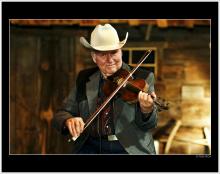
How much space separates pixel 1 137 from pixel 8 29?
865mm

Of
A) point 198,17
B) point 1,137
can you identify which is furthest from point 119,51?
point 1,137

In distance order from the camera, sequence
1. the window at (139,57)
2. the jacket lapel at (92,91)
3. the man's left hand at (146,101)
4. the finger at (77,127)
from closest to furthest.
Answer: the man's left hand at (146,101) → the finger at (77,127) → the jacket lapel at (92,91) → the window at (139,57)

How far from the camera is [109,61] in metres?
3.45

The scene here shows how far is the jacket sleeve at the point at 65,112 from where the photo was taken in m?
3.49

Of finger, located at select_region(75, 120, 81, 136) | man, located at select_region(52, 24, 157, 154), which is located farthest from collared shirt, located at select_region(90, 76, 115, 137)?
finger, located at select_region(75, 120, 81, 136)

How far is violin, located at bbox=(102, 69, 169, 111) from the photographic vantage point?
3.19 m

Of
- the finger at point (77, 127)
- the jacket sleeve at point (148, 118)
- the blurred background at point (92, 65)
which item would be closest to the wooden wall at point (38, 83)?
the blurred background at point (92, 65)

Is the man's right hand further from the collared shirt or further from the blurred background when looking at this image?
the blurred background

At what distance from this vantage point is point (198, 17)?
370 centimetres

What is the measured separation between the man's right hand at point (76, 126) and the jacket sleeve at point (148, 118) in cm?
40

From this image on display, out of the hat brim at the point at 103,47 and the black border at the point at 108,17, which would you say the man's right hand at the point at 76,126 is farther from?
the hat brim at the point at 103,47

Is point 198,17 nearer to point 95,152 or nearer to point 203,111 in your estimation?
point 203,111

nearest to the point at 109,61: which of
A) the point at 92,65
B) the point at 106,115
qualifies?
the point at 92,65

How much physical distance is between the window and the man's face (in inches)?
3.1
